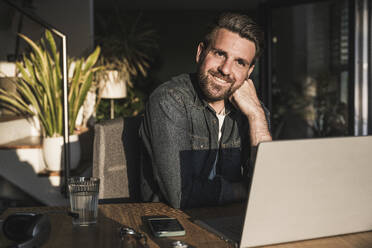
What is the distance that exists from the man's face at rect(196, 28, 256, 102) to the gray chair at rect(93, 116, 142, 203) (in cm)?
33

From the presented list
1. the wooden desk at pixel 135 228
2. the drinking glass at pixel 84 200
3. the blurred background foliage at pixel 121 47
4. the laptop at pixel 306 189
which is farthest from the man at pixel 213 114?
the blurred background foliage at pixel 121 47

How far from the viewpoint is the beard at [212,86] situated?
170cm

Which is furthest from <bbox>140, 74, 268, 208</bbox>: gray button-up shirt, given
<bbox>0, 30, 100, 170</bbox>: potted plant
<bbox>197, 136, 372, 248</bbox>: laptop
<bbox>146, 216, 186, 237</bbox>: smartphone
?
<bbox>0, 30, 100, 170</bbox>: potted plant

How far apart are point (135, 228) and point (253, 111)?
0.78m

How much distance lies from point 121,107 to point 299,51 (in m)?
2.81

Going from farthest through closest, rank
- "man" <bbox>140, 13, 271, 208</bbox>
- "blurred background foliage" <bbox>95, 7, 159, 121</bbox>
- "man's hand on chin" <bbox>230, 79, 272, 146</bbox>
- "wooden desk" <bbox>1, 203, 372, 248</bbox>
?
"blurred background foliage" <bbox>95, 7, 159, 121</bbox> < "man's hand on chin" <bbox>230, 79, 272, 146</bbox> < "man" <bbox>140, 13, 271, 208</bbox> < "wooden desk" <bbox>1, 203, 372, 248</bbox>

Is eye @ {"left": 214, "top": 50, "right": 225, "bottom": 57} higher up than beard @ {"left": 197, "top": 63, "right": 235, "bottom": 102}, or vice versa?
eye @ {"left": 214, "top": 50, "right": 225, "bottom": 57}

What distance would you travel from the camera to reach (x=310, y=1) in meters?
4.99

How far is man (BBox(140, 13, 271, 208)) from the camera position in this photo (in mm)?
1562

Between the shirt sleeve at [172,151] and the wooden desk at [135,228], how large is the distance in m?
0.07

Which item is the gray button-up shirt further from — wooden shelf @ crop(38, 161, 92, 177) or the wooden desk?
wooden shelf @ crop(38, 161, 92, 177)

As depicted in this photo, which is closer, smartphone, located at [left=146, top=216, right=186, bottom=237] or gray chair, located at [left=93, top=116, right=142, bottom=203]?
smartphone, located at [left=146, top=216, right=186, bottom=237]

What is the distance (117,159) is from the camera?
5.31 feet

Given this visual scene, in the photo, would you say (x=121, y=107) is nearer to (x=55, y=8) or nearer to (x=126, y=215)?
(x=55, y=8)
